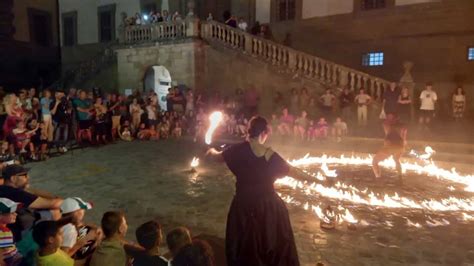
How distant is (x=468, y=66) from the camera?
18266mm

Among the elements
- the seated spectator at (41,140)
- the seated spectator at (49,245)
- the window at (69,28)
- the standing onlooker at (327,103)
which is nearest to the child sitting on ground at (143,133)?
the seated spectator at (41,140)

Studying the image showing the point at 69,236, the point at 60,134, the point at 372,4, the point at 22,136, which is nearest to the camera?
the point at 69,236

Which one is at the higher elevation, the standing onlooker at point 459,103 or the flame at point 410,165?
the standing onlooker at point 459,103

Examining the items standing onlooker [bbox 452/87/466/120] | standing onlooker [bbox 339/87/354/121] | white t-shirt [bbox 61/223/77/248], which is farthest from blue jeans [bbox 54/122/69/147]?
standing onlooker [bbox 452/87/466/120]

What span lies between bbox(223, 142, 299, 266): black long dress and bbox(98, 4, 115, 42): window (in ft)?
92.6

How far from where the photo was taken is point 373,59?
20625 mm

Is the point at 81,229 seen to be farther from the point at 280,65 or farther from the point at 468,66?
the point at 468,66

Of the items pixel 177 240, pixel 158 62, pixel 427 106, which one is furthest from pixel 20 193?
pixel 158 62

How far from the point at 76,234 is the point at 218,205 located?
4052mm

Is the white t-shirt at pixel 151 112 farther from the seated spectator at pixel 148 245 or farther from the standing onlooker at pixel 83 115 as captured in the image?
the seated spectator at pixel 148 245

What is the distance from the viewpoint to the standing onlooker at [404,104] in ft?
51.7

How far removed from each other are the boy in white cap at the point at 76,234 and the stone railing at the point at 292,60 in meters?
14.4

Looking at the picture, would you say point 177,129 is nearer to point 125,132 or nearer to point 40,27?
point 125,132

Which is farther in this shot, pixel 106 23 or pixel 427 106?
pixel 106 23
